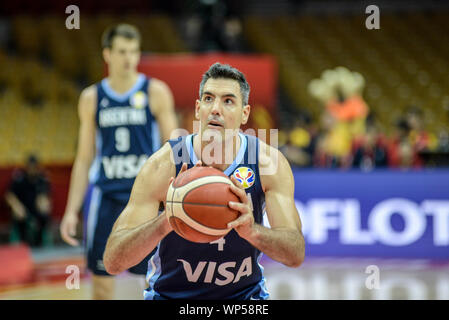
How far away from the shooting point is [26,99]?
1429cm

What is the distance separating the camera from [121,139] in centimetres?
464

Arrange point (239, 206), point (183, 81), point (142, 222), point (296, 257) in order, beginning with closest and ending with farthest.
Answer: point (239, 206) → point (296, 257) → point (142, 222) → point (183, 81)

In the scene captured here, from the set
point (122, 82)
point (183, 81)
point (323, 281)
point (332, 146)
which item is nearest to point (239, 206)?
point (122, 82)

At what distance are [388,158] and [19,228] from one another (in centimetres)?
583

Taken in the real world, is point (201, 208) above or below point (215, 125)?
below

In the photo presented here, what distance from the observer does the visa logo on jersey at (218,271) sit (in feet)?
10.2

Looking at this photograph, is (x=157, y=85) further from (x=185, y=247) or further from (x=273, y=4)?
(x=273, y=4)

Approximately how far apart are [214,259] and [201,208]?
1.83 feet

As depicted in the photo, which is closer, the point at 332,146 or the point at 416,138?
the point at 416,138

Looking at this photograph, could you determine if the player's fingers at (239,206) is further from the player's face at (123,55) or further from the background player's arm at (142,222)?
the player's face at (123,55)

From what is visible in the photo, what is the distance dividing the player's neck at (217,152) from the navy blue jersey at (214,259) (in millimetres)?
25

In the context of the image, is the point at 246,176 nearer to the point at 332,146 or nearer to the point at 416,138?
the point at 416,138

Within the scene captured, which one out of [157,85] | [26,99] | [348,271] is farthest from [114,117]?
[26,99]
